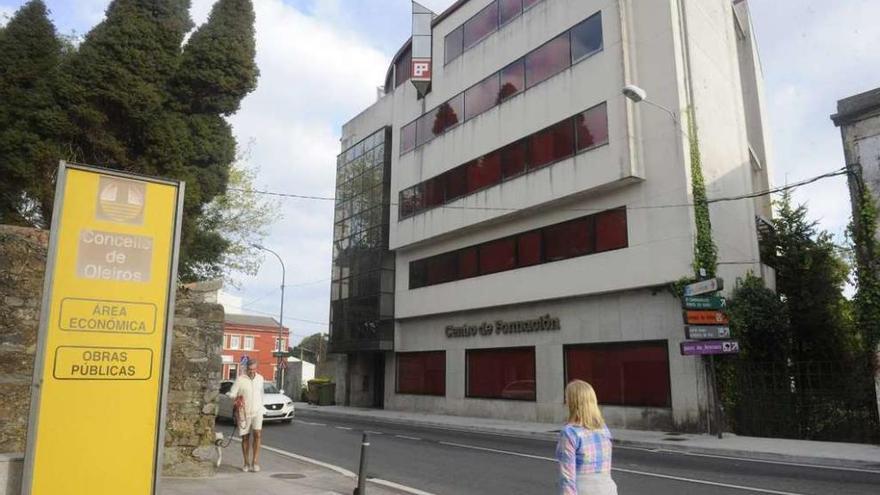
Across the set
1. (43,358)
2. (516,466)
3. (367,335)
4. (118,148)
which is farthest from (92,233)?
(367,335)

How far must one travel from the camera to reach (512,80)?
24.2 metres

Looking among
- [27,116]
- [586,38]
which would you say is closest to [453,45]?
[586,38]

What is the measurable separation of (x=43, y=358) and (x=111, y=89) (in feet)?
28.1

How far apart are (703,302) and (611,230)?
4.56 metres

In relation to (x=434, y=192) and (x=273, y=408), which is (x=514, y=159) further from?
(x=273, y=408)

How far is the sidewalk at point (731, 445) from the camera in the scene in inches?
484

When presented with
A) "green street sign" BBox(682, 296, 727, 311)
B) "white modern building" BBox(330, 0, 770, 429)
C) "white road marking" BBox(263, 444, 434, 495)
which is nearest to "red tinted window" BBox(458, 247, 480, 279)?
"white modern building" BBox(330, 0, 770, 429)

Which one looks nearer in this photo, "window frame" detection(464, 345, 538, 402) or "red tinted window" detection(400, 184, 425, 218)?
"window frame" detection(464, 345, 538, 402)

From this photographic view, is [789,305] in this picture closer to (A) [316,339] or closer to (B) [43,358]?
(B) [43,358]

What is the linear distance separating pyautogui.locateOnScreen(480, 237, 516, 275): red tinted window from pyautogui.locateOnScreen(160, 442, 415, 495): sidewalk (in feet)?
44.7

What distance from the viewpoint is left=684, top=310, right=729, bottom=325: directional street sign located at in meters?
16.3

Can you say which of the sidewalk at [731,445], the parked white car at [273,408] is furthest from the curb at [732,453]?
the parked white car at [273,408]

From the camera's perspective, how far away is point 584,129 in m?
20.9

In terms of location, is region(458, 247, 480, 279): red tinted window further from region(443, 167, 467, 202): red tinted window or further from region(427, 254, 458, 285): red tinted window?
region(443, 167, 467, 202): red tinted window
